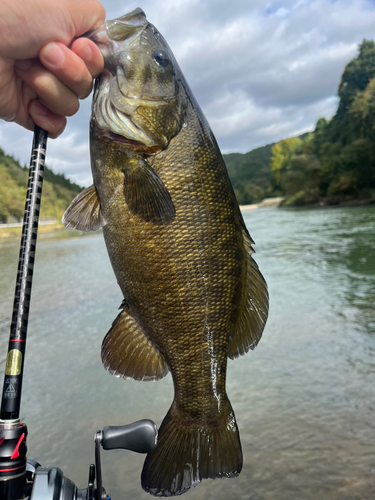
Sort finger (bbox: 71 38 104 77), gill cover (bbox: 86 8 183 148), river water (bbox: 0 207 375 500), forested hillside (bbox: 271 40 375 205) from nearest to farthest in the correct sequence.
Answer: finger (bbox: 71 38 104 77), gill cover (bbox: 86 8 183 148), river water (bbox: 0 207 375 500), forested hillside (bbox: 271 40 375 205)

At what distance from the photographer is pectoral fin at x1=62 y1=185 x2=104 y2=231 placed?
1367 mm

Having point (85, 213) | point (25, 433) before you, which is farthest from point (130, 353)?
point (85, 213)

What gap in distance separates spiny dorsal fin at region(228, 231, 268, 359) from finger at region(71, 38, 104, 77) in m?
0.83

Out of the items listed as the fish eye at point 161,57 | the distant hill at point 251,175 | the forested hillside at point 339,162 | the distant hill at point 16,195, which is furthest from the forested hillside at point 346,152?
the fish eye at point 161,57

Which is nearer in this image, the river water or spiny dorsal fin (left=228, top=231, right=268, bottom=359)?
spiny dorsal fin (left=228, top=231, right=268, bottom=359)

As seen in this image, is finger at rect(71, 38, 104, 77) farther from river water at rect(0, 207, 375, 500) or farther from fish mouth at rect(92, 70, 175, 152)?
river water at rect(0, 207, 375, 500)

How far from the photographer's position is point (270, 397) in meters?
3.34

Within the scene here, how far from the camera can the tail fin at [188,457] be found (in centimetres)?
133

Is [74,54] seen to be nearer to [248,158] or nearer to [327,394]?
[327,394]

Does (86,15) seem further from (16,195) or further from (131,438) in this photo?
(16,195)

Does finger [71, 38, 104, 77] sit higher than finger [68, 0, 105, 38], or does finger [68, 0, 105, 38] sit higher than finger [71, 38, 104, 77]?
finger [68, 0, 105, 38]

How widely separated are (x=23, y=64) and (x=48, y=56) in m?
0.19

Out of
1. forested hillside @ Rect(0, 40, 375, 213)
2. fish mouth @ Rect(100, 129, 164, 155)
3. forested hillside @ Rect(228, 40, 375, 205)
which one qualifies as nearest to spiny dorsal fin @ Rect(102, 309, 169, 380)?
fish mouth @ Rect(100, 129, 164, 155)

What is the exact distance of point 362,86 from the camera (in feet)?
154
